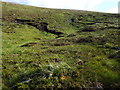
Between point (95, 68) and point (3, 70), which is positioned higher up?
point (95, 68)

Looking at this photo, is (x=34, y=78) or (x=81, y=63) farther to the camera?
(x=81, y=63)

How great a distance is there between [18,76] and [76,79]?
4.60 m

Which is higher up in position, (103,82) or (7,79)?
(103,82)

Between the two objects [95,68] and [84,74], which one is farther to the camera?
[95,68]

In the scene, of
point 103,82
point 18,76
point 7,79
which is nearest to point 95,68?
point 103,82

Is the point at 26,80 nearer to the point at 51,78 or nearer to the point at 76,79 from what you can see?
the point at 51,78

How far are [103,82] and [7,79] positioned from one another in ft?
24.0

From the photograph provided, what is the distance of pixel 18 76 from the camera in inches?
443

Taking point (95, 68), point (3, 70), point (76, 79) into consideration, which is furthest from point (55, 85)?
point (3, 70)

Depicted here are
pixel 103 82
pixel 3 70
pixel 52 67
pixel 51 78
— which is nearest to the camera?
pixel 103 82

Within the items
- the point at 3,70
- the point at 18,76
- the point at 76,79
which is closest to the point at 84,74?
the point at 76,79

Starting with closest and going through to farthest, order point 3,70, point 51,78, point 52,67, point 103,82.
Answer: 1. point 103,82
2. point 51,78
3. point 52,67
4. point 3,70

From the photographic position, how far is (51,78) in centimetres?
999

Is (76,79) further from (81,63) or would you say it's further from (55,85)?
(81,63)
